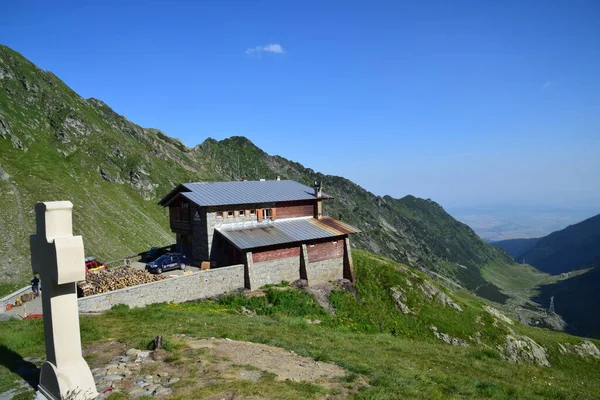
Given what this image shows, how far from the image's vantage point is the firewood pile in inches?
1093

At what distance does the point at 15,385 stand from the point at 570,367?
157ft

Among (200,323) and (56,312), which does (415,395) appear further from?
(200,323)

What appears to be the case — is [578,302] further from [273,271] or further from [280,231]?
[273,271]

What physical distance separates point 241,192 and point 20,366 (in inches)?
1137

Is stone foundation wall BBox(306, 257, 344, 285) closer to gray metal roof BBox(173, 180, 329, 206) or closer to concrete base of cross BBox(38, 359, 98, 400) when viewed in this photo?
gray metal roof BBox(173, 180, 329, 206)

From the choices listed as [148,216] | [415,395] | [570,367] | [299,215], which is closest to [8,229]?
[148,216]

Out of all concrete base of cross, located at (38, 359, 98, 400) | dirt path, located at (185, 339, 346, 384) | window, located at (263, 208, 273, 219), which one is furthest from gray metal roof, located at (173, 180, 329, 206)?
concrete base of cross, located at (38, 359, 98, 400)

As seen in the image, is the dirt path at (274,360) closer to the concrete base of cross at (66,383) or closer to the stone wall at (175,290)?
the concrete base of cross at (66,383)

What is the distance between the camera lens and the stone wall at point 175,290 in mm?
24984

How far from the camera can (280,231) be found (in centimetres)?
3853

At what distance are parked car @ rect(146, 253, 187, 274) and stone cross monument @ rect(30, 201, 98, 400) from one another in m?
24.3

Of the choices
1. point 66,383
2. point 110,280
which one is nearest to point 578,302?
point 110,280

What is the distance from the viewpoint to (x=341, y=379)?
13.3 meters

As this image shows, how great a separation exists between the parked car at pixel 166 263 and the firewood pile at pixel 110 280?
254 cm
